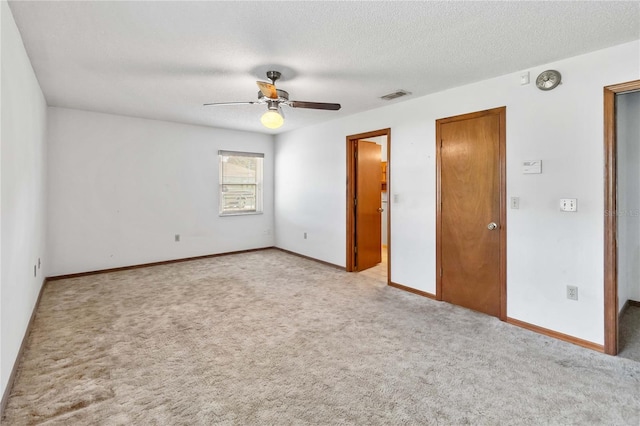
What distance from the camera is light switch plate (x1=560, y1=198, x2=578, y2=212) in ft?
8.79

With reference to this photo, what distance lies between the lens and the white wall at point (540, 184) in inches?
102

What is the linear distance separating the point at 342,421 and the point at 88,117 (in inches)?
204

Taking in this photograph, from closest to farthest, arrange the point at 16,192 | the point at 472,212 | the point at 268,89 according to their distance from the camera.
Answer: the point at 16,192 → the point at 268,89 → the point at 472,212

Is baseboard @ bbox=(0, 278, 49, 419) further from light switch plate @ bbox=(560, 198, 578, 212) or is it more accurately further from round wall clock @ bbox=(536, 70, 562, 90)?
round wall clock @ bbox=(536, 70, 562, 90)

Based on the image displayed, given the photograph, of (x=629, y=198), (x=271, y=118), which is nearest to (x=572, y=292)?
(x=629, y=198)

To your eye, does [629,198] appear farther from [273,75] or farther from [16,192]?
[16,192]

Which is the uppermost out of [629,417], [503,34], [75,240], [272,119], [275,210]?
[503,34]

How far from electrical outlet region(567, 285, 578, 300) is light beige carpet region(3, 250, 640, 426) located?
43 centimetres

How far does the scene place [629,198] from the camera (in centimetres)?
346

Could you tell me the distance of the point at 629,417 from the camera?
1814mm

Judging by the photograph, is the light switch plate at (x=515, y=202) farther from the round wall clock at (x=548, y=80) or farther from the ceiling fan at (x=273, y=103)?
the ceiling fan at (x=273, y=103)

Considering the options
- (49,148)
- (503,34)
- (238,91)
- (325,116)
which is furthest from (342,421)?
(49,148)

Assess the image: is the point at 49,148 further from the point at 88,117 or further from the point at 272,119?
the point at 272,119

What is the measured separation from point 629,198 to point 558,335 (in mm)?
1880
